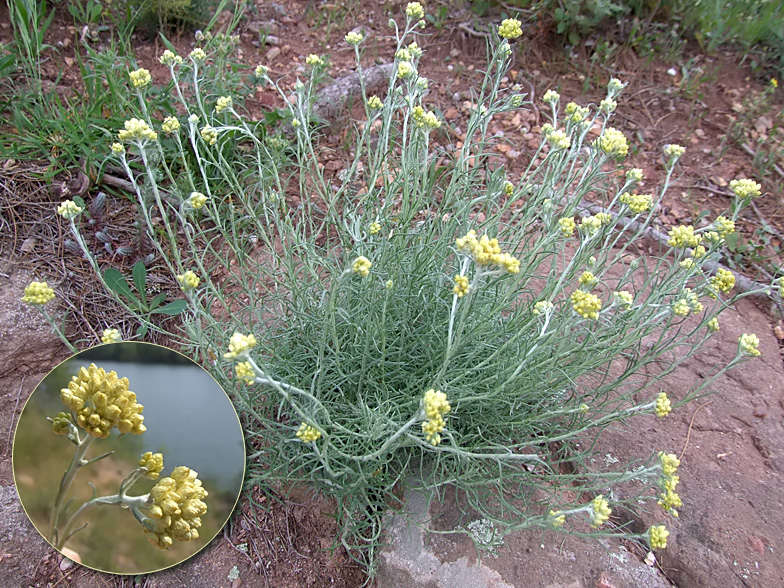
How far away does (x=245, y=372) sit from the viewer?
1.24 m

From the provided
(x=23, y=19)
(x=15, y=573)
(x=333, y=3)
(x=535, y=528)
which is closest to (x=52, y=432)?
(x=15, y=573)

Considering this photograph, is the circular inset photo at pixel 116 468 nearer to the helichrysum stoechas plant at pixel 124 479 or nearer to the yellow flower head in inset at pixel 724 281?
the helichrysum stoechas plant at pixel 124 479

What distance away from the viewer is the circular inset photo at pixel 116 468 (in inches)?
59.5

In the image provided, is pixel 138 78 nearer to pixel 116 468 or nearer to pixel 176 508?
pixel 116 468

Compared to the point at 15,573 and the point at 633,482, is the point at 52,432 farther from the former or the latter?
the point at 633,482

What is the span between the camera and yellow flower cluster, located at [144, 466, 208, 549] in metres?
1.50

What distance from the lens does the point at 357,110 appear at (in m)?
3.45

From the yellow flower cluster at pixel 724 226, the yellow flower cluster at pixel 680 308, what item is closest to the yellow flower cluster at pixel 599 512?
the yellow flower cluster at pixel 680 308

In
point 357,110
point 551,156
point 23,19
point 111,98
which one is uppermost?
point 551,156

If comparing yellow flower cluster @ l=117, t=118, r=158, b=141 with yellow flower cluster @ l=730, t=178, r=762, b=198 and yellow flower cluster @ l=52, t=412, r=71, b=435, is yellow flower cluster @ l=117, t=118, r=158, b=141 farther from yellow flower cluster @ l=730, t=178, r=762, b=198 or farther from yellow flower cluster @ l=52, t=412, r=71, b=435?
yellow flower cluster @ l=730, t=178, r=762, b=198

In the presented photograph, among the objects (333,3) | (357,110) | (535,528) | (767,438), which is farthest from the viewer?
(333,3)

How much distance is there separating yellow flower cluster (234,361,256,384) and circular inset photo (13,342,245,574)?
41 cm

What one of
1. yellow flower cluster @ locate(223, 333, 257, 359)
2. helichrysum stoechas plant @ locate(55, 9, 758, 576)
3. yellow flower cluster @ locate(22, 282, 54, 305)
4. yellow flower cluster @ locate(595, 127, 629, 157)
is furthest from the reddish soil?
yellow flower cluster @ locate(223, 333, 257, 359)

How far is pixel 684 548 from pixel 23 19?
11.6ft
